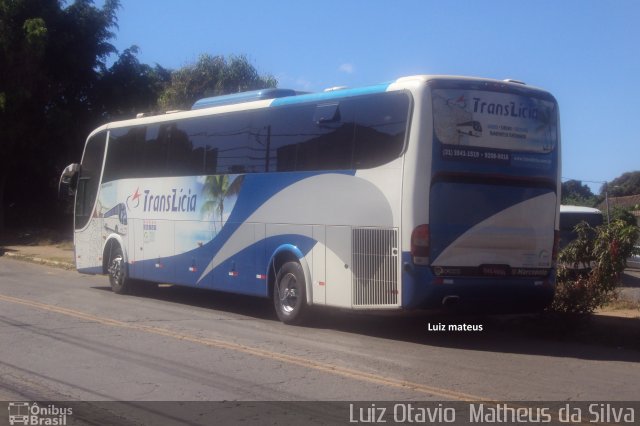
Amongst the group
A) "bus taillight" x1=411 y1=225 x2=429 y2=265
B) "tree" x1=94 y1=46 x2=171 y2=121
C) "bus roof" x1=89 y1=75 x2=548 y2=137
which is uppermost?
"tree" x1=94 y1=46 x2=171 y2=121

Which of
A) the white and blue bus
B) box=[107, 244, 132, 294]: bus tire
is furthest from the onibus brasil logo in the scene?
box=[107, 244, 132, 294]: bus tire

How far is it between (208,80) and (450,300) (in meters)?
23.8

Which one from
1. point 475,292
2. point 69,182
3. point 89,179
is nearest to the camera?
point 475,292

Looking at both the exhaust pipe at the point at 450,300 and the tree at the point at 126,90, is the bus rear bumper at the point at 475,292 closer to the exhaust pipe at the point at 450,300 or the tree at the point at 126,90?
the exhaust pipe at the point at 450,300

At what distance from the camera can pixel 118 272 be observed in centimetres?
1827

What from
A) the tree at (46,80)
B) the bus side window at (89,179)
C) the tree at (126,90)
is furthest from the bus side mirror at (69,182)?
the tree at (126,90)

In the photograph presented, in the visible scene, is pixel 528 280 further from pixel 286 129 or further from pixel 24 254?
pixel 24 254

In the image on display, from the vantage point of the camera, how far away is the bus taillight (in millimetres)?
11094

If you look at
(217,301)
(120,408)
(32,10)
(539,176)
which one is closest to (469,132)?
(539,176)

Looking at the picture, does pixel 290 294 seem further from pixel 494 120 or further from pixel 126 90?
pixel 126 90

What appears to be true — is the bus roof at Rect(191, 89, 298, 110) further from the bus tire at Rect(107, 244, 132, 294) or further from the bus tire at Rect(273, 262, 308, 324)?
the bus tire at Rect(107, 244, 132, 294)

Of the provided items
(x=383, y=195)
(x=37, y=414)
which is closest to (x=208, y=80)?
(x=383, y=195)

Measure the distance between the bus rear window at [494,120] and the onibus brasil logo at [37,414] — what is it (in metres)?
6.28

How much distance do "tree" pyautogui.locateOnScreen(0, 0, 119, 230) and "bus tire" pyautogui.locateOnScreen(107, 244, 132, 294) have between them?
14.2 metres
